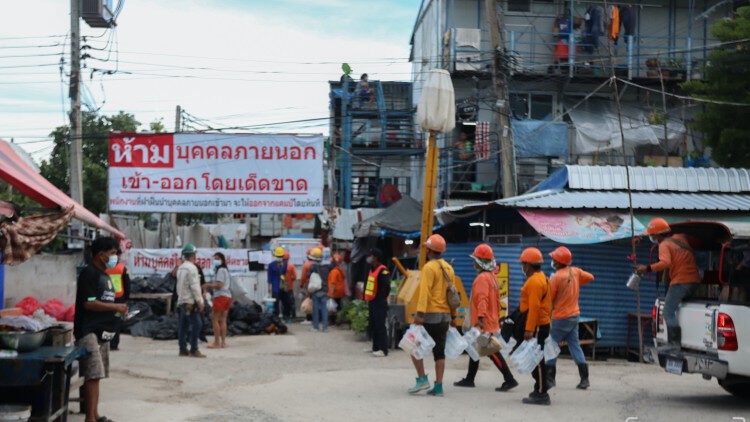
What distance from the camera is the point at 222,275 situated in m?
18.0

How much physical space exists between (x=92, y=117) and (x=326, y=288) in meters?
31.3

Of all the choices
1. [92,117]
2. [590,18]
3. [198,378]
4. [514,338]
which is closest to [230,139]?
[590,18]

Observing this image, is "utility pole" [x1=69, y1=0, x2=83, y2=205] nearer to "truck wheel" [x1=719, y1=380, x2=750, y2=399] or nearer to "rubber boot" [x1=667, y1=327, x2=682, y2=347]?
"rubber boot" [x1=667, y1=327, x2=682, y2=347]

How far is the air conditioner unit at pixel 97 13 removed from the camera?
979 inches

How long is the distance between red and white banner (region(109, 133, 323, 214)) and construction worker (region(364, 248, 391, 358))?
1004cm

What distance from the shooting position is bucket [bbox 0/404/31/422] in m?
8.12

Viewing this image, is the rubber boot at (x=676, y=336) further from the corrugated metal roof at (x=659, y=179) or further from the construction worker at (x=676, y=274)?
the corrugated metal roof at (x=659, y=179)

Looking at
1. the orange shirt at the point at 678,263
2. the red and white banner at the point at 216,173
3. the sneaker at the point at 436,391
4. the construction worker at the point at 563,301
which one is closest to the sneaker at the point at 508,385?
the construction worker at the point at 563,301

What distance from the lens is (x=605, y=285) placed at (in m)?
17.8

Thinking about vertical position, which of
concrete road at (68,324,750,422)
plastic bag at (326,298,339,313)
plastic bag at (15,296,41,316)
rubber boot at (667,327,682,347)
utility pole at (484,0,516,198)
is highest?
utility pole at (484,0,516,198)

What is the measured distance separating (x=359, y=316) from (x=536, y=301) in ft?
30.6

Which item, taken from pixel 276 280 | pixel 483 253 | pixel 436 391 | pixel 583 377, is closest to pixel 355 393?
pixel 436 391

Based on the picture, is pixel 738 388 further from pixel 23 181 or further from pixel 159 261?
pixel 159 261

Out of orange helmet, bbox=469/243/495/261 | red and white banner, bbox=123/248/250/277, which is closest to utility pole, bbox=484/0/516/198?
orange helmet, bbox=469/243/495/261
